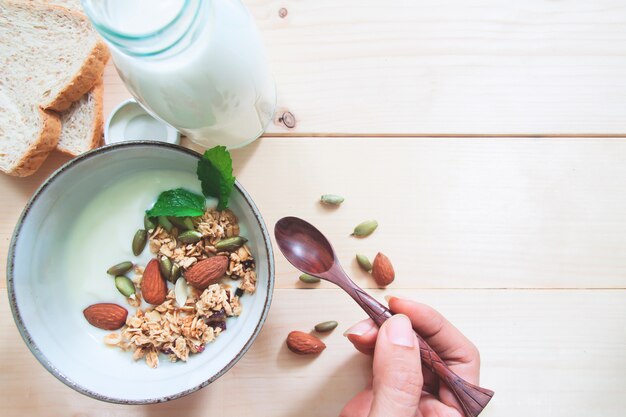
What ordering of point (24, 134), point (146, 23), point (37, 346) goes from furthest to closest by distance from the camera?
1. point (24, 134)
2. point (37, 346)
3. point (146, 23)

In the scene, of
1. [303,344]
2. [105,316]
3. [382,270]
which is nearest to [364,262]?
[382,270]

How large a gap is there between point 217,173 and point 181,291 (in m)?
0.17

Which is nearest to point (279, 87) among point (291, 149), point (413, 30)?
point (291, 149)

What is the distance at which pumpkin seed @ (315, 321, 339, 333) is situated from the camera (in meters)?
0.71

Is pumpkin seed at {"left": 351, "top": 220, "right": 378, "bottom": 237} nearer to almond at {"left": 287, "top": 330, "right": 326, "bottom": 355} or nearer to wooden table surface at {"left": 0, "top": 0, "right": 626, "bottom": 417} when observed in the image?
wooden table surface at {"left": 0, "top": 0, "right": 626, "bottom": 417}

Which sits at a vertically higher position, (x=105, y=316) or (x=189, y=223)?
(x=189, y=223)

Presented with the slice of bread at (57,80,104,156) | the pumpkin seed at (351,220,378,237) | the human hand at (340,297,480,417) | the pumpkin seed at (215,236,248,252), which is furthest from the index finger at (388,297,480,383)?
the slice of bread at (57,80,104,156)

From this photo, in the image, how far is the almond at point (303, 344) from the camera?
0.69 metres

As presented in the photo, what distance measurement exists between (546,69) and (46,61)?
0.73 m

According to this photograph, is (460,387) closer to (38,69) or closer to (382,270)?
(382,270)

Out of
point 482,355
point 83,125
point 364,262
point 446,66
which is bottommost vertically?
point 482,355

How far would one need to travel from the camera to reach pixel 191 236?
0.65 metres

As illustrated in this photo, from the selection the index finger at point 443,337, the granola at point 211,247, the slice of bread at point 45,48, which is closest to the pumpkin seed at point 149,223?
the granola at point 211,247

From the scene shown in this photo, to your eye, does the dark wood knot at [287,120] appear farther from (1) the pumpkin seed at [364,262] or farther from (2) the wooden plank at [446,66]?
(1) the pumpkin seed at [364,262]
